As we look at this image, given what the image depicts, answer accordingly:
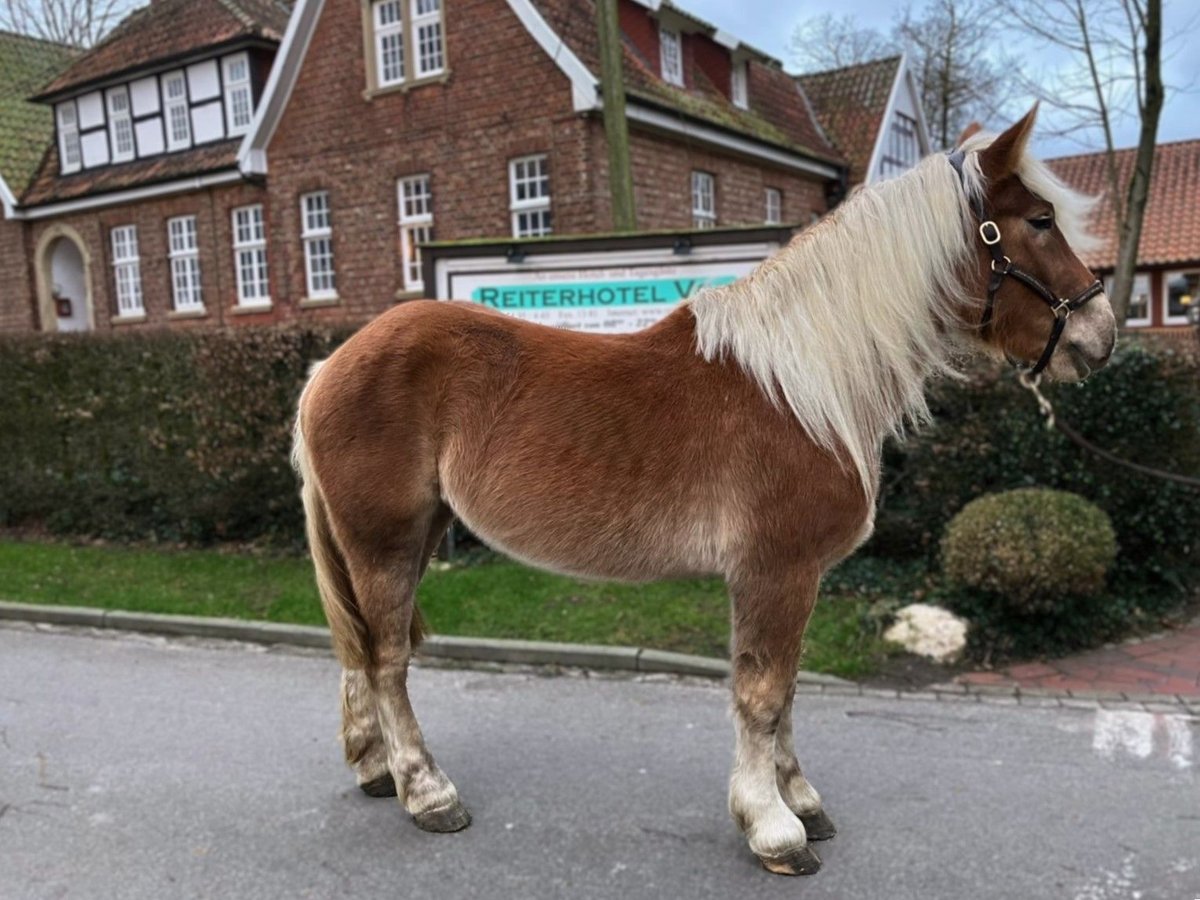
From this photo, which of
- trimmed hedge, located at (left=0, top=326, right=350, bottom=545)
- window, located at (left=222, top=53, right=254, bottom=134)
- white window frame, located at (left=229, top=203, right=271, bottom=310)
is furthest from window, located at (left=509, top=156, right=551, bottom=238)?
window, located at (left=222, top=53, right=254, bottom=134)

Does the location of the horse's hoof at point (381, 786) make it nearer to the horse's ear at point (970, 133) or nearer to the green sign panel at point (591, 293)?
the horse's ear at point (970, 133)

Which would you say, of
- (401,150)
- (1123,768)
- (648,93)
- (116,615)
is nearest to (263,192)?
(401,150)

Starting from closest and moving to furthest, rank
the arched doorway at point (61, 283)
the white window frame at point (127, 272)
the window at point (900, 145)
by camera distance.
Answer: the white window frame at point (127, 272)
the arched doorway at point (61, 283)
the window at point (900, 145)

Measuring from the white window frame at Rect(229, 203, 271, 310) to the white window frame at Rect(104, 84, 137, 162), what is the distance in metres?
4.16

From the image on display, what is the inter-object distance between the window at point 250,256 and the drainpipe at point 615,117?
12.0 m

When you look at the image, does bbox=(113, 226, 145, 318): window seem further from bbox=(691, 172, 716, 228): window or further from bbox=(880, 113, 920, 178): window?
bbox=(880, 113, 920, 178): window

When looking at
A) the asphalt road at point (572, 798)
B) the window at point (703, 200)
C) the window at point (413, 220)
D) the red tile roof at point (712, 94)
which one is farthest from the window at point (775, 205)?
the asphalt road at point (572, 798)

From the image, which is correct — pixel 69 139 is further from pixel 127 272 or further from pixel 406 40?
pixel 406 40

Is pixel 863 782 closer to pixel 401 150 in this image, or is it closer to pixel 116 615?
pixel 116 615

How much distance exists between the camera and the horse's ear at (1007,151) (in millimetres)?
2729

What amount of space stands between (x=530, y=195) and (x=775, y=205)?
6.52m

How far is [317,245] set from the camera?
58.3 feet

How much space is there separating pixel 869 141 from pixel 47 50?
23.9 meters

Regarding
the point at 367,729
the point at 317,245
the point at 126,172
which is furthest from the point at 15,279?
the point at 367,729
